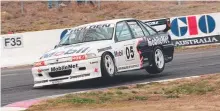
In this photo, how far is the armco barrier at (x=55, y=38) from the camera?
983 inches

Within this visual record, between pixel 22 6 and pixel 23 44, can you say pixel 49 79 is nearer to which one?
pixel 23 44

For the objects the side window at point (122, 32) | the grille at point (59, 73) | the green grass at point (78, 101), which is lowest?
the grille at point (59, 73)

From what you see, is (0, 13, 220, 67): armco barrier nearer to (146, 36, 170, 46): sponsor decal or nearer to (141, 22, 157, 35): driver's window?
(146, 36, 170, 46): sponsor decal

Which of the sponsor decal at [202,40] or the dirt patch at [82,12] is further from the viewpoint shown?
the dirt patch at [82,12]

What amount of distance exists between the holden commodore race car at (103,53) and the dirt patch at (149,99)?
3.31 feet

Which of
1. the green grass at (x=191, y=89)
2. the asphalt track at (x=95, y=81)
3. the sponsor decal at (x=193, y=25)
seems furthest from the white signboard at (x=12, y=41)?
the green grass at (x=191, y=89)

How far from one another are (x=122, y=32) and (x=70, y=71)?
6.31 feet

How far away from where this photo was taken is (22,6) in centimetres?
3709

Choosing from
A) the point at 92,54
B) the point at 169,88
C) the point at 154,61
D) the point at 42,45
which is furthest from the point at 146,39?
the point at 42,45

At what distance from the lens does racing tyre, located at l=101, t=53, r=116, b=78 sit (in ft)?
45.7

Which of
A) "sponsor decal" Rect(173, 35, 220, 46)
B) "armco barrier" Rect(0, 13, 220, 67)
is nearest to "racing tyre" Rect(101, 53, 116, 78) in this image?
"armco barrier" Rect(0, 13, 220, 67)

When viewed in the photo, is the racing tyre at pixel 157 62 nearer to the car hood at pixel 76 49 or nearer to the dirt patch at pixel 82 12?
the car hood at pixel 76 49

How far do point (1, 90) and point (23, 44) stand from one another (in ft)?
36.0

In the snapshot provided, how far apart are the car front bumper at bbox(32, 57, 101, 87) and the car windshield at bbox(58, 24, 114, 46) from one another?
107 centimetres
